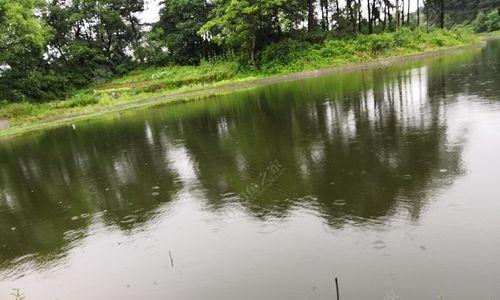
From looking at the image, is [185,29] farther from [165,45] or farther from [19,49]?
[19,49]

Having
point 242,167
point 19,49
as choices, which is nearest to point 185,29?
point 19,49

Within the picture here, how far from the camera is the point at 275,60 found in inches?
1495

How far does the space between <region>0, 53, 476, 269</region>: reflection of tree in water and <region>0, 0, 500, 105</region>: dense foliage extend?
61.2ft

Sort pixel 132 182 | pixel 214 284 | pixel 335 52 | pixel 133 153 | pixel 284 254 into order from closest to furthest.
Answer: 1. pixel 214 284
2. pixel 284 254
3. pixel 132 182
4. pixel 133 153
5. pixel 335 52

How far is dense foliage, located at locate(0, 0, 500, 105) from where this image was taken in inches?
1410

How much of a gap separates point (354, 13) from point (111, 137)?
113 ft

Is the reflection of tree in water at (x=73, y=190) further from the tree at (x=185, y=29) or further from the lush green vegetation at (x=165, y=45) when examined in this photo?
the tree at (x=185, y=29)

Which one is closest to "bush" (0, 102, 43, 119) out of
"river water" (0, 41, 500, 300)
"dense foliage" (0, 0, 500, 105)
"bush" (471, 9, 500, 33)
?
"dense foliage" (0, 0, 500, 105)

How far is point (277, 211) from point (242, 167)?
3218 mm

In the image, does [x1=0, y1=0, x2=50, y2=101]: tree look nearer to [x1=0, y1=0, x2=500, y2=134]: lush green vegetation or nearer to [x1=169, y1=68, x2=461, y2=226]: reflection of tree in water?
[x1=0, y1=0, x2=500, y2=134]: lush green vegetation

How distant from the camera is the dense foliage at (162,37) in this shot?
117 ft

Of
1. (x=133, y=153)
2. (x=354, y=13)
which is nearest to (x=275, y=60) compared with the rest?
(x=354, y=13)

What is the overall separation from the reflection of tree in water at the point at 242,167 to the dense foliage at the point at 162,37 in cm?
1864

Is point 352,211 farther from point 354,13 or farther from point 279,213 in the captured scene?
point 354,13
